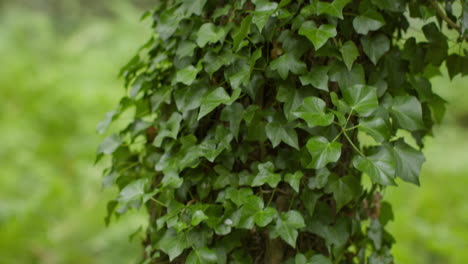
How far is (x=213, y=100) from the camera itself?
91 cm

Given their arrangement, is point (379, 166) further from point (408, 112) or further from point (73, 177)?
point (73, 177)

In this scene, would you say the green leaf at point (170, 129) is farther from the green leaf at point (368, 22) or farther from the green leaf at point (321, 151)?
the green leaf at point (368, 22)

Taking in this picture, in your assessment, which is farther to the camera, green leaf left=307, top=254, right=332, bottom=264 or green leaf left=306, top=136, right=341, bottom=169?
green leaf left=307, top=254, right=332, bottom=264

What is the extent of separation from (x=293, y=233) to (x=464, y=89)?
5595 millimetres

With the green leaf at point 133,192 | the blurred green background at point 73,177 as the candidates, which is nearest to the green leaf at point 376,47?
the green leaf at point 133,192

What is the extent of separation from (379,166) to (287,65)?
264mm

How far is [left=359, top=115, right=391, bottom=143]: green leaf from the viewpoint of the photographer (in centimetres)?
83

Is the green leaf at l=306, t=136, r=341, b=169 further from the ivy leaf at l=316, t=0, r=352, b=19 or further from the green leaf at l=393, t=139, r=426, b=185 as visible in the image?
the ivy leaf at l=316, t=0, r=352, b=19

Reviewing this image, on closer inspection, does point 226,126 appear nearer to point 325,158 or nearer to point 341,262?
point 325,158

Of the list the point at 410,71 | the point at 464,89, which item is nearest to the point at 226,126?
the point at 410,71

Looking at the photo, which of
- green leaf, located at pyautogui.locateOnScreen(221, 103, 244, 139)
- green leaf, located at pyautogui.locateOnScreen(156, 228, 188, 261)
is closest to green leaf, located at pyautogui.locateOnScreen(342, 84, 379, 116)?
green leaf, located at pyautogui.locateOnScreen(221, 103, 244, 139)

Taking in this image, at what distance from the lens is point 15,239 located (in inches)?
110

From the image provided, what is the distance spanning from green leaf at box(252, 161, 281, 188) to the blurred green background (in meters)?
2.07

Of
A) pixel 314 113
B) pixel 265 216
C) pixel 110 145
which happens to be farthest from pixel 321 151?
pixel 110 145
